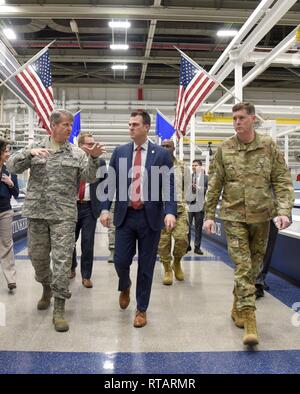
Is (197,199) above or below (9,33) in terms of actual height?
below

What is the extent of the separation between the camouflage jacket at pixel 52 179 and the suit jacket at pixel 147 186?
0.72 feet

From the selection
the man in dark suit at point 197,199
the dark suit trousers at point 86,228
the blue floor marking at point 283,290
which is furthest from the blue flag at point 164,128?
the dark suit trousers at point 86,228

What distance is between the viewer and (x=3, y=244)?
4379 millimetres

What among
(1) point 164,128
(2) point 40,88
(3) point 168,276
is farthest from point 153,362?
(1) point 164,128

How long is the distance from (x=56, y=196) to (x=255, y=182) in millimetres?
1572

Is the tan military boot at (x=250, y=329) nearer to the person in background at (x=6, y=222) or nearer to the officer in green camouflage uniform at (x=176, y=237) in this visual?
the officer in green camouflage uniform at (x=176, y=237)

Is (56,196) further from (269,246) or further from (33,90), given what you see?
(33,90)

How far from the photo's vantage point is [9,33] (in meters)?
10.2

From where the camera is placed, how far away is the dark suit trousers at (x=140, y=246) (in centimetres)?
332

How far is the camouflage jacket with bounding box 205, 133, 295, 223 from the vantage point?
3.12 m

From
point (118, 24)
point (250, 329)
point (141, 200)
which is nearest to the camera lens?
point (250, 329)

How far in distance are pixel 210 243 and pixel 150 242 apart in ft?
18.1
